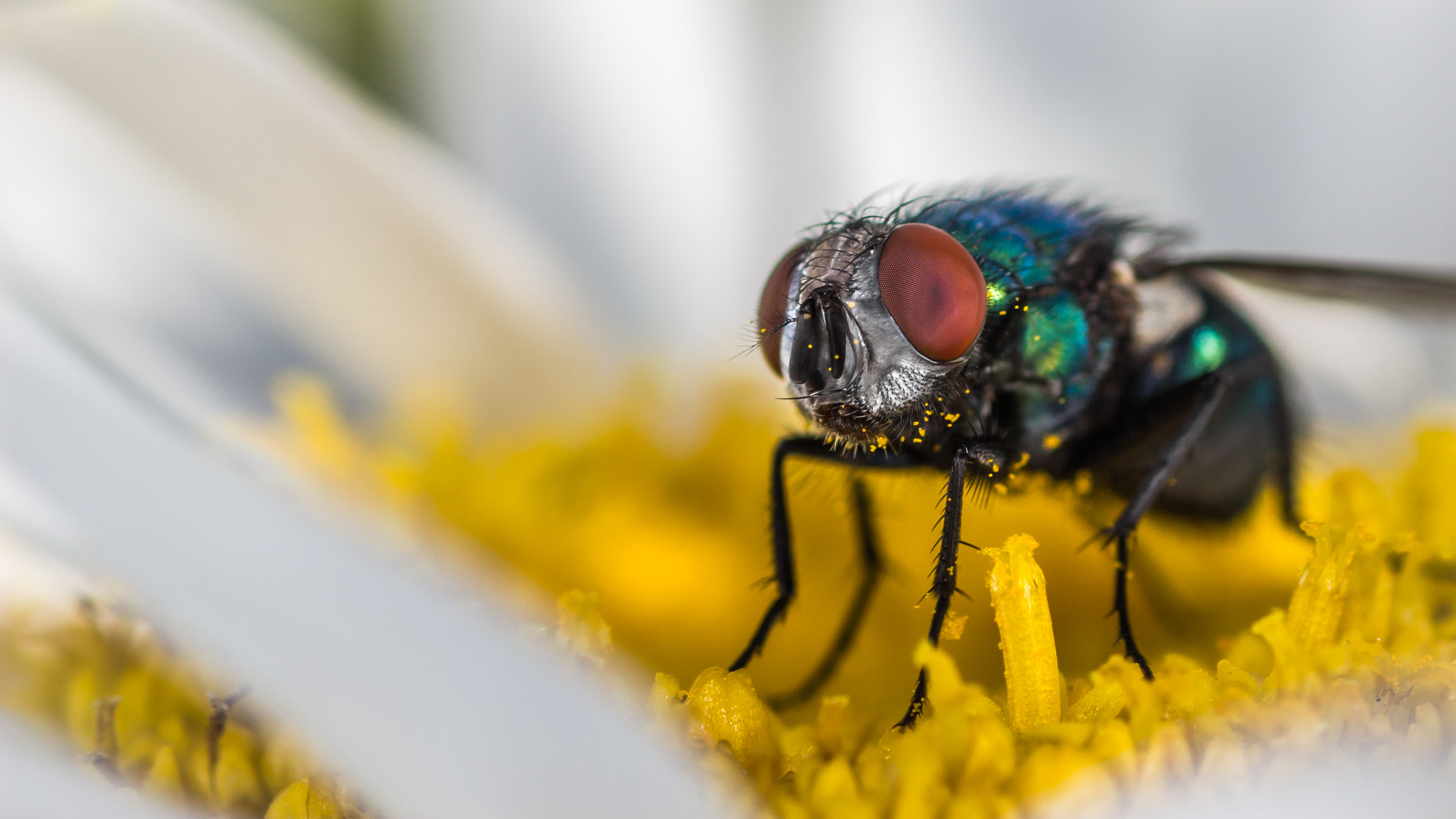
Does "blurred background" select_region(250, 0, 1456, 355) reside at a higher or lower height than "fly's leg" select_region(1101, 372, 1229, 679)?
higher

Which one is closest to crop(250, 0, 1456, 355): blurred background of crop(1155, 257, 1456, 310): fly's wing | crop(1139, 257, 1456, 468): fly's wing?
crop(1139, 257, 1456, 468): fly's wing

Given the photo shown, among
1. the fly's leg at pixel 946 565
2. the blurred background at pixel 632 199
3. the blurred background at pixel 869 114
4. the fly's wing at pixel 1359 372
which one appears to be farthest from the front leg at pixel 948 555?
the blurred background at pixel 869 114

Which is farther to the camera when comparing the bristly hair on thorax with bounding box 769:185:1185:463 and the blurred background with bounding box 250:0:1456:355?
the blurred background with bounding box 250:0:1456:355

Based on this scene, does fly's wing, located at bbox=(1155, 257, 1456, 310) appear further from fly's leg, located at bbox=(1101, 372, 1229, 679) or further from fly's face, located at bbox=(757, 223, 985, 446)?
fly's face, located at bbox=(757, 223, 985, 446)

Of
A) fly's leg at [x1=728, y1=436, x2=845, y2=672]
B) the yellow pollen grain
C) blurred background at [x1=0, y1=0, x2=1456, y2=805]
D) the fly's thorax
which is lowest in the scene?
the yellow pollen grain

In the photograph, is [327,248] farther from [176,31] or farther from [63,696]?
[63,696]

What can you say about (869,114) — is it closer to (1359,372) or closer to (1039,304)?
(1359,372)

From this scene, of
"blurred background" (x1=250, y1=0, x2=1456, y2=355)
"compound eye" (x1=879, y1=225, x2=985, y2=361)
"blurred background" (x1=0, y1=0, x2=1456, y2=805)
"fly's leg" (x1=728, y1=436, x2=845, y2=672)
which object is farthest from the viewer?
"blurred background" (x1=250, y1=0, x2=1456, y2=355)

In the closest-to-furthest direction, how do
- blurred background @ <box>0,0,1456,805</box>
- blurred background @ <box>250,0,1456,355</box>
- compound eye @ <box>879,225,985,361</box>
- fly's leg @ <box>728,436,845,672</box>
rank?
compound eye @ <box>879,225,985,361</box>, fly's leg @ <box>728,436,845,672</box>, blurred background @ <box>0,0,1456,805</box>, blurred background @ <box>250,0,1456,355</box>
